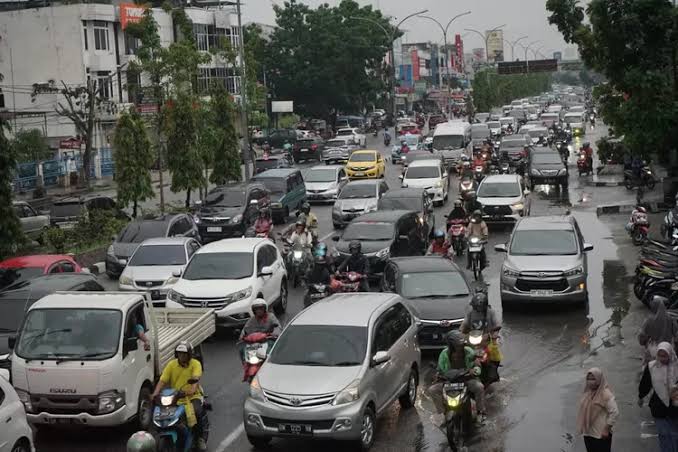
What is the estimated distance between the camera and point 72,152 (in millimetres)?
61562

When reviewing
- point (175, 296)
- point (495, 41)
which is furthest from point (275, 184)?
point (495, 41)

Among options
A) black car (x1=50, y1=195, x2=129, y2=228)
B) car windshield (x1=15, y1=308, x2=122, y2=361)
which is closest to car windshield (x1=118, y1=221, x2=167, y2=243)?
black car (x1=50, y1=195, x2=129, y2=228)

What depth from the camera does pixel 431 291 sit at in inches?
688

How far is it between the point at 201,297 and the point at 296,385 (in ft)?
22.9

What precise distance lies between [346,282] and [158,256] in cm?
516

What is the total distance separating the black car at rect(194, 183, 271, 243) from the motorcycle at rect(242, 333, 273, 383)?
58.0 feet

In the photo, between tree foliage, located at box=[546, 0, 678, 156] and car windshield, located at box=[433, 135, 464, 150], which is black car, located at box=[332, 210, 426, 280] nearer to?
tree foliage, located at box=[546, 0, 678, 156]

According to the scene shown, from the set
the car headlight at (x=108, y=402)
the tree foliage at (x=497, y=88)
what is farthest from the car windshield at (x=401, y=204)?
the tree foliage at (x=497, y=88)

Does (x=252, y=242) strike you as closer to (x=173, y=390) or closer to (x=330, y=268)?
(x=330, y=268)

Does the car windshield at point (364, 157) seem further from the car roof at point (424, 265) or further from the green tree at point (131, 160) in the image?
the car roof at point (424, 265)

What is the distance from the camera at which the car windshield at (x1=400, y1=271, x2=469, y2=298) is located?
17.4m

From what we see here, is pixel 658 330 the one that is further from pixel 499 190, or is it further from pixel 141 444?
pixel 499 190

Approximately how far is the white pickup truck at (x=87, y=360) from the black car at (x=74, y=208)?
854 inches

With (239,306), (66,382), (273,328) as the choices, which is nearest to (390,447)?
(273,328)
